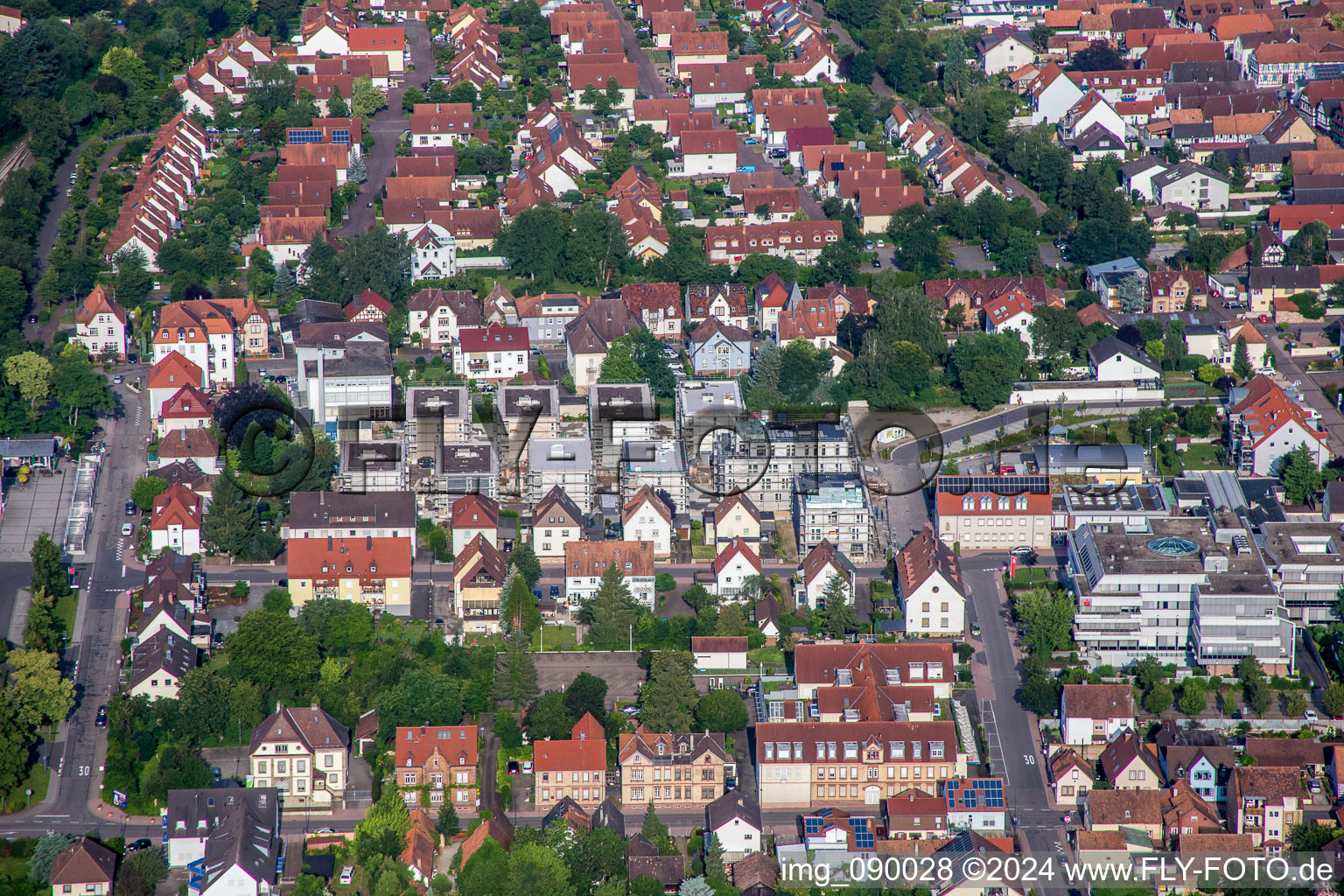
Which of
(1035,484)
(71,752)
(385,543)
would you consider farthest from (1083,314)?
(71,752)

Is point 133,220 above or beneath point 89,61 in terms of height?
beneath

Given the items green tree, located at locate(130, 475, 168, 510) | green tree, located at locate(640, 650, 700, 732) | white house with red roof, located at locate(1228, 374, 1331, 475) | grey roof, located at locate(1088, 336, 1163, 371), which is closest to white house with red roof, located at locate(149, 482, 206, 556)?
green tree, located at locate(130, 475, 168, 510)

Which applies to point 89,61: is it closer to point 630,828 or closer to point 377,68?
point 377,68

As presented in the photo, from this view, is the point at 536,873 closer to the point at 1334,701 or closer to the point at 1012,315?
the point at 1334,701

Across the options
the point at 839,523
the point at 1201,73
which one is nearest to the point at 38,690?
the point at 839,523

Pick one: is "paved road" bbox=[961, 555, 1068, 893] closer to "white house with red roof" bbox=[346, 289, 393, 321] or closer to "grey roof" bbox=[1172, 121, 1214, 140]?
"white house with red roof" bbox=[346, 289, 393, 321]
